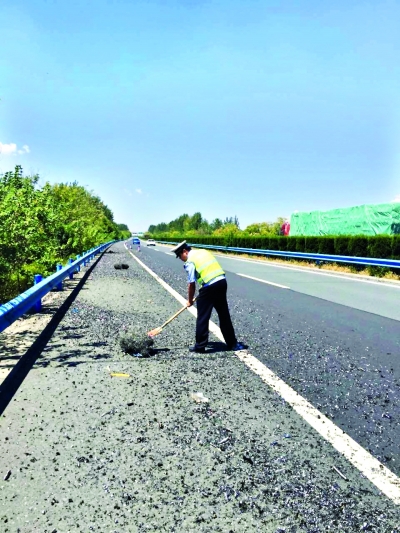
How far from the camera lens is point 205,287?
606 cm

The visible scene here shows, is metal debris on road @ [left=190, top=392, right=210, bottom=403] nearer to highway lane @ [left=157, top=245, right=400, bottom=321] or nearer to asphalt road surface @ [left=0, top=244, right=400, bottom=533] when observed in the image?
asphalt road surface @ [left=0, top=244, right=400, bottom=533]

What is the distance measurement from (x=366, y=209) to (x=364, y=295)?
16472 millimetres

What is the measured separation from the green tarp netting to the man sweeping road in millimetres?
20654

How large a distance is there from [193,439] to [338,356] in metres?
3.01

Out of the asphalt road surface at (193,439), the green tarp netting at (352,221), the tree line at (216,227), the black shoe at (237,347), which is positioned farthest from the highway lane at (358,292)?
the tree line at (216,227)

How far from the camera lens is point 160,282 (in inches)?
591

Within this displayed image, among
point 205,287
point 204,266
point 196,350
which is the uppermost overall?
point 204,266

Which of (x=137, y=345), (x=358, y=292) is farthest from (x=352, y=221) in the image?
(x=137, y=345)

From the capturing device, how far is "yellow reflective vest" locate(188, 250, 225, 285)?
5.99 metres

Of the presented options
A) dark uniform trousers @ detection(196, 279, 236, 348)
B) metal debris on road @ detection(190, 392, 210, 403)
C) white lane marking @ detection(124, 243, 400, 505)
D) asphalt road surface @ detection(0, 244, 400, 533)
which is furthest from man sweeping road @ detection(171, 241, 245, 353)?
metal debris on road @ detection(190, 392, 210, 403)

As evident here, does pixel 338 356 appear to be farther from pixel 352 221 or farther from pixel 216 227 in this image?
pixel 216 227

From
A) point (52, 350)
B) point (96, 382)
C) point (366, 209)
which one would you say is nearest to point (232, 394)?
point (96, 382)

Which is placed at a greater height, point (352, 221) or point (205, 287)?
point (352, 221)

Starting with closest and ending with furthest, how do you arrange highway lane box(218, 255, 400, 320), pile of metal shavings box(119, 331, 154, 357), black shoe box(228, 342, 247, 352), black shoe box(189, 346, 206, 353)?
pile of metal shavings box(119, 331, 154, 357)
black shoe box(189, 346, 206, 353)
black shoe box(228, 342, 247, 352)
highway lane box(218, 255, 400, 320)
